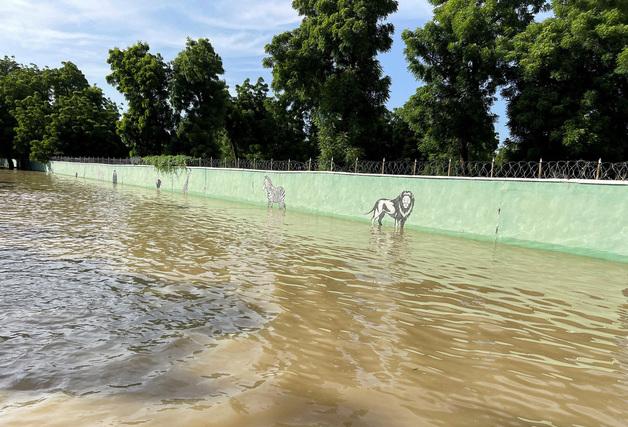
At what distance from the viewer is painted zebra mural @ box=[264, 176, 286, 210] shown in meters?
21.2

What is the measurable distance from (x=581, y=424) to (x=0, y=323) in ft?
16.8

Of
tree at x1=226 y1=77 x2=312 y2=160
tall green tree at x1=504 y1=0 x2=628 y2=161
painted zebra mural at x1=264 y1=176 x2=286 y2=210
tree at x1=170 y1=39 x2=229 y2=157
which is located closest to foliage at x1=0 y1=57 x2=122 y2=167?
tree at x1=170 y1=39 x2=229 y2=157

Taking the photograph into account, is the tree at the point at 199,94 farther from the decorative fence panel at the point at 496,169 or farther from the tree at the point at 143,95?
the decorative fence panel at the point at 496,169

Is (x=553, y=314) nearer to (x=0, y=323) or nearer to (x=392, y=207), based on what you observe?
(x=0, y=323)

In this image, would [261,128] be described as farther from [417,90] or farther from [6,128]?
[6,128]

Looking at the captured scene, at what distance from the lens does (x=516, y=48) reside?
1945 cm

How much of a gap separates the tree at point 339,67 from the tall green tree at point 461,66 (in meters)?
2.79

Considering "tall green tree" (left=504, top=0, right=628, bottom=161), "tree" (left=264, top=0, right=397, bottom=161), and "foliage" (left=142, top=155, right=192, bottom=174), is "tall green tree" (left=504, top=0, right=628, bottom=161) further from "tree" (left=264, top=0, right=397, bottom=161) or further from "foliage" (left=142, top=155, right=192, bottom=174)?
"foliage" (left=142, top=155, right=192, bottom=174)

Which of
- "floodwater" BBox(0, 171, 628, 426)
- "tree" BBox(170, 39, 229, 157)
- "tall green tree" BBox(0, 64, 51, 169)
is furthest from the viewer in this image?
"tall green tree" BBox(0, 64, 51, 169)

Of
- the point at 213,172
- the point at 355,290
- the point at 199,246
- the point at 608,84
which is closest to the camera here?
the point at 355,290

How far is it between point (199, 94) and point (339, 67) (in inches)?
694

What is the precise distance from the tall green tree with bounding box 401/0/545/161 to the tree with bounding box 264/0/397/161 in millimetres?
2786

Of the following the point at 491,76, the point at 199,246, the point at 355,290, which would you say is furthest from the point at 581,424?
the point at 491,76

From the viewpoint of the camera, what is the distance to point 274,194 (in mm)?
21859
